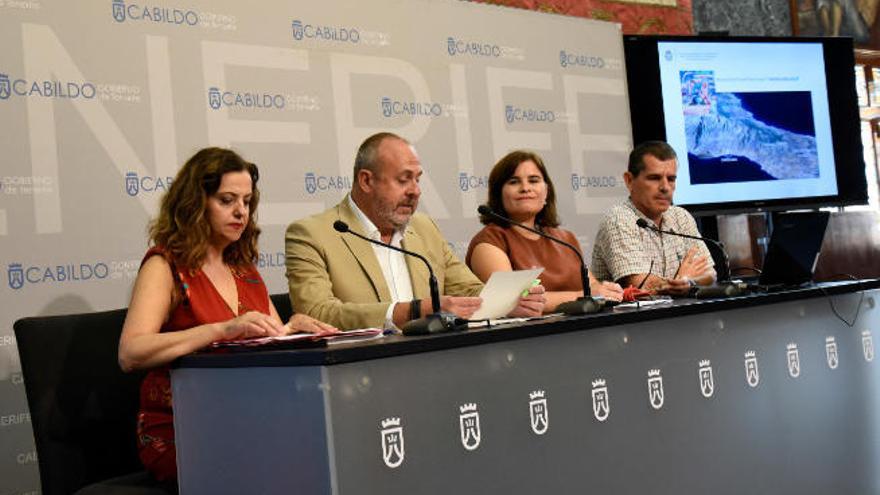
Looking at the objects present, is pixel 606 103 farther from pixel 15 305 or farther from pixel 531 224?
pixel 15 305

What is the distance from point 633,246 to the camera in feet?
13.5

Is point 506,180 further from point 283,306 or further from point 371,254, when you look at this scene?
point 283,306

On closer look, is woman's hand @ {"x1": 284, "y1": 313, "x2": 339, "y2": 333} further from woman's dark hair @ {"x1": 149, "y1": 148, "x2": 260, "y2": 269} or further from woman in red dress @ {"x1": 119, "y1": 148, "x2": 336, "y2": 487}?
woman's dark hair @ {"x1": 149, "y1": 148, "x2": 260, "y2": 269}

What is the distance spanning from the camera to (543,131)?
535cm

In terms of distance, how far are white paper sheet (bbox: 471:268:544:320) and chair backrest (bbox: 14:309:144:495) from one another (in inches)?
36.8

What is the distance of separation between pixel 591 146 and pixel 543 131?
1.18 ft

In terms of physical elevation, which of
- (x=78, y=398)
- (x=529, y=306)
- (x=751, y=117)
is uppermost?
(x=751, y=117)

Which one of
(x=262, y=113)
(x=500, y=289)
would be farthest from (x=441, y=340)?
(x=262, y=113)

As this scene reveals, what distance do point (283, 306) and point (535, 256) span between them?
99 centimetres

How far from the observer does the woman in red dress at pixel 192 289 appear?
240cm

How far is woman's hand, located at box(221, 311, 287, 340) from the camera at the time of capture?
2391 millimetres

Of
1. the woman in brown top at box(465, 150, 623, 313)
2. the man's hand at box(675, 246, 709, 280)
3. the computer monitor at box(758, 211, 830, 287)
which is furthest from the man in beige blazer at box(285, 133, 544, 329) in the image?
the man's hand at box(675, 246, 709, 280)

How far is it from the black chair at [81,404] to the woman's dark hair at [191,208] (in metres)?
0.29

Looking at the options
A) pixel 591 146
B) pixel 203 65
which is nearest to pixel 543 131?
pixel 591 146
